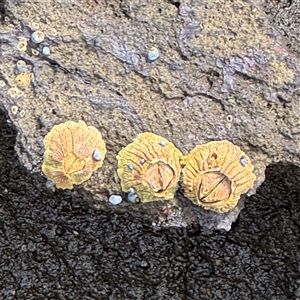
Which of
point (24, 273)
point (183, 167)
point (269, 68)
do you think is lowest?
point (24, 273)

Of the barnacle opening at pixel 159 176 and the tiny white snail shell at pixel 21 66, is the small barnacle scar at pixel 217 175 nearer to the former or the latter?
Answer: the barnacle opening at pixel 159 176

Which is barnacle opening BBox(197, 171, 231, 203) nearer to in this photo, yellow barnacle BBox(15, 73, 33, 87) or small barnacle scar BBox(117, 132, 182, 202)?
small barnacle scar BBox(117, 132, 182, 202)

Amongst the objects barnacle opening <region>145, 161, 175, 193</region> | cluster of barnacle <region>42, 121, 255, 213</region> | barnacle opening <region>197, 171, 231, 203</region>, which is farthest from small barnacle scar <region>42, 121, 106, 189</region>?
barnacle opening <region>197, 171, 231, 203</region>

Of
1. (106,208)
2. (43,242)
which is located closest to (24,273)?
(43,242)

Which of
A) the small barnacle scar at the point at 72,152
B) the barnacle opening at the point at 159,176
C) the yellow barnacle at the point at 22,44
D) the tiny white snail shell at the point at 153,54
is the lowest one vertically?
the small barnacle scar at the point at 72,152

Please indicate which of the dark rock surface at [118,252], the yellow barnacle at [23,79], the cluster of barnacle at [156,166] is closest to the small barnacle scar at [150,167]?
the cluster of barnacle at [156,166]

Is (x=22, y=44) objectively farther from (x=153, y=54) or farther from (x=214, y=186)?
(x=214, y=186)

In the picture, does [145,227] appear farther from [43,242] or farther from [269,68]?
[269,68]
